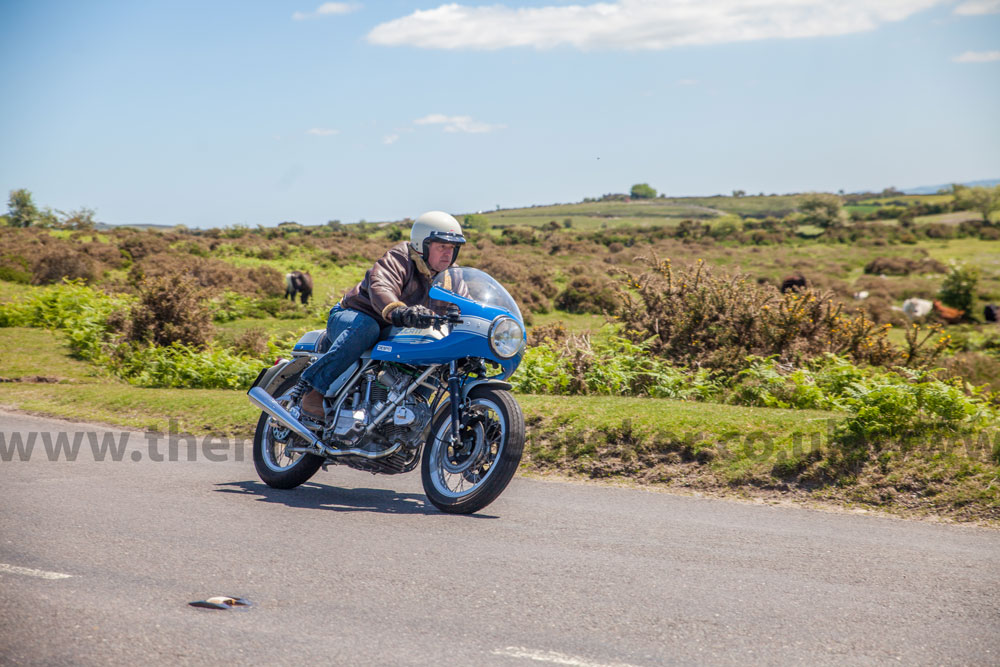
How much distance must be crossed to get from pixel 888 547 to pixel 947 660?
2.02 metres

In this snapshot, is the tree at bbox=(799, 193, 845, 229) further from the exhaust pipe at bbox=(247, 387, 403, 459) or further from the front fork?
the front fork

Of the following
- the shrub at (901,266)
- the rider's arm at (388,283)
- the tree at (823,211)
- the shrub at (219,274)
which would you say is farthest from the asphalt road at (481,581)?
the tree at (823,211)

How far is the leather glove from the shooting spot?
6.55 meters

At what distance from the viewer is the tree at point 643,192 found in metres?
160

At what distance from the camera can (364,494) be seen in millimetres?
7492

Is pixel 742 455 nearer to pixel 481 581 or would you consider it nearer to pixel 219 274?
pixel 481 581

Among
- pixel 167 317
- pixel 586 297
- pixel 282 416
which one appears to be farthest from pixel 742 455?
pixel 586 297

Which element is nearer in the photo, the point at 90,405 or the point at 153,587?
the point at 153,587

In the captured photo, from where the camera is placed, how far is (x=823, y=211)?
353ft

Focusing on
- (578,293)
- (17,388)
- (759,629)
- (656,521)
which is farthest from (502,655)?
(578,293)

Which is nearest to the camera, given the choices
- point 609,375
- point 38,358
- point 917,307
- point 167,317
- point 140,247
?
point 609,375

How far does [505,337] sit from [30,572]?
3318 mm

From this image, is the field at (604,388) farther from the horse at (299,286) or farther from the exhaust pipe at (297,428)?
the exhaust pipe at (297,428)

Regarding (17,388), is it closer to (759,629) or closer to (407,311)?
(407,311)
